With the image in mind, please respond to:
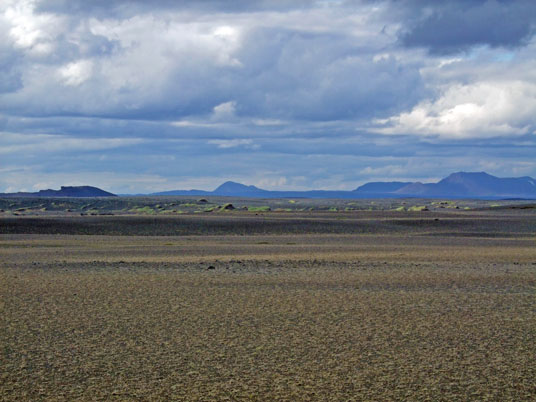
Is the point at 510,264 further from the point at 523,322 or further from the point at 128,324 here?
the point at 128,324

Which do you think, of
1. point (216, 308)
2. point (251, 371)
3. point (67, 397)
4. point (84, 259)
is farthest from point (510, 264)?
point (67, 397)

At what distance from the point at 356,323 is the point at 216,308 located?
313 cm

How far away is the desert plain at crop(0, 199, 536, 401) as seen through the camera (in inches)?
345

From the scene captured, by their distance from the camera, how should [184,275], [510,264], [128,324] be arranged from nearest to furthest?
1. [128,324]
2. [184,275]
3. [510,264]

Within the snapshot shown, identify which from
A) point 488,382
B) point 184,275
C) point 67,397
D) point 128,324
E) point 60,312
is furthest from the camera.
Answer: point 184,275

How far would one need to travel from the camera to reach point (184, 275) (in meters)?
20.1

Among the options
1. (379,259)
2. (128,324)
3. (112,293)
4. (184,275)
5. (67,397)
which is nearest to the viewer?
(67,397)

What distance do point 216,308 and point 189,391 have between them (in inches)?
229

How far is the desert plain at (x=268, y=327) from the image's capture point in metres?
8.77

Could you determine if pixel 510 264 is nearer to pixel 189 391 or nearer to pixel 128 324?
pixel 128 324

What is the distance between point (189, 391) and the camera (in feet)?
27.9

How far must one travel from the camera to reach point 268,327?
12289 millimetres

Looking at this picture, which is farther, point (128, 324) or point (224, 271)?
point (224, 271)

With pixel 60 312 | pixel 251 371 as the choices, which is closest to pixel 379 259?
pixel 60 312
